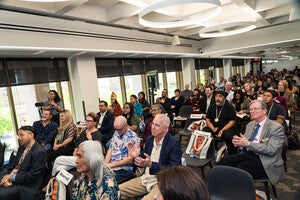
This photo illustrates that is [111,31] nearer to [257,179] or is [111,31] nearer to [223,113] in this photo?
[223,113]

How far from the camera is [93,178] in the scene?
67.8 inches

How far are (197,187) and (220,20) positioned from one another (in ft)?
21.5

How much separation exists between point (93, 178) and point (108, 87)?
17.7 ft

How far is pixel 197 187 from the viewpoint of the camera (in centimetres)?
102

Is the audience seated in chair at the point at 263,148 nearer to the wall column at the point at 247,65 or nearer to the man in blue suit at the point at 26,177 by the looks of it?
the man in blue suit at the point at 26,177

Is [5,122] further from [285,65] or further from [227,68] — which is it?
[285,65]

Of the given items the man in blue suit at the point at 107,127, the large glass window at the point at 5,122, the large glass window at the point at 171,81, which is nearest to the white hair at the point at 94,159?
the man in blue suit at the point at 107,127

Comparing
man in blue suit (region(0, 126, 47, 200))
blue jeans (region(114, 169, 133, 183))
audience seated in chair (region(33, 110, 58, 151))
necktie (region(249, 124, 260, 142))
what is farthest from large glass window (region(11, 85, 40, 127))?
necktie (region(249, 124, 260, 142))

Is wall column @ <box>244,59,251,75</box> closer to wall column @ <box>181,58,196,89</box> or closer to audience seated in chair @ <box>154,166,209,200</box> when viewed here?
wall column @ <box>181,58,196,89</box>

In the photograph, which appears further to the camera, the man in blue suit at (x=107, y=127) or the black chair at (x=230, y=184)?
the man in blue suit at (x=107, y=127)

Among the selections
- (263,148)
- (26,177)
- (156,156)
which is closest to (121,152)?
(156,156)

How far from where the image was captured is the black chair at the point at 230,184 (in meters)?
1.66

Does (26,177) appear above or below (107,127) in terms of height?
below

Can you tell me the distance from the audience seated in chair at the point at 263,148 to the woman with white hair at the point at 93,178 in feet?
4.86
